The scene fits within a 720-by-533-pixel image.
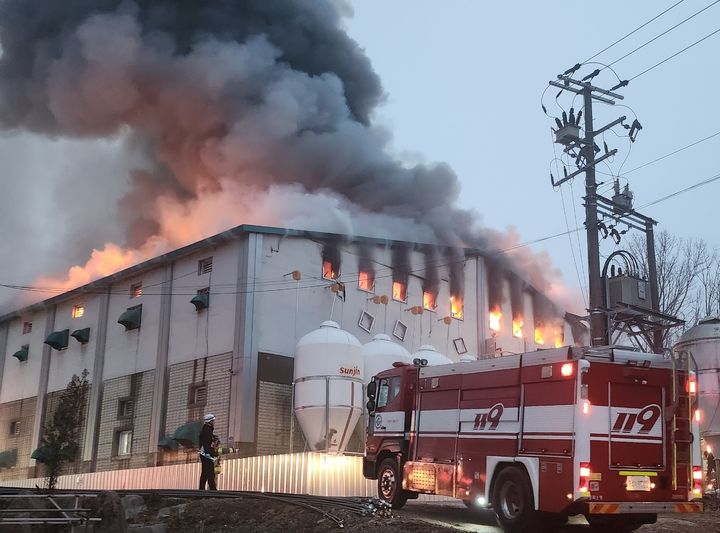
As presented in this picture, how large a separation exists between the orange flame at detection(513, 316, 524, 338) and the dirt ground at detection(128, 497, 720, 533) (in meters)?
18.6

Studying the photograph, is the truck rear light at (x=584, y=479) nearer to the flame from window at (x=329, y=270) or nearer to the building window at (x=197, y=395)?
the building window at (x=197, y=395)

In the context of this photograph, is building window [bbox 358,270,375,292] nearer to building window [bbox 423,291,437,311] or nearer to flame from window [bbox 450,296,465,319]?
building window [bbox 423,291,437,311]

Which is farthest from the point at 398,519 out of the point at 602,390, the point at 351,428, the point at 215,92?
the point at 215,92

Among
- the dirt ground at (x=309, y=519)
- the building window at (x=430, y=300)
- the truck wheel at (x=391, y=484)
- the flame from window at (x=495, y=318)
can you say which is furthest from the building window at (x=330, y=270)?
the dirt ground at (x=309, y=519)

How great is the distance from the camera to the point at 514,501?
42.0 feet

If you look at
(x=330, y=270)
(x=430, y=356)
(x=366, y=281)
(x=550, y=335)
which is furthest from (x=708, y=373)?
(x=550, y=335)

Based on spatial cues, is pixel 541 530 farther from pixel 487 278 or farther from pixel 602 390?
pixel 487 278

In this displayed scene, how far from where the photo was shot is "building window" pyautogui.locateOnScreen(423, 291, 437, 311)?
3142 cm

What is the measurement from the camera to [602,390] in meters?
12.2

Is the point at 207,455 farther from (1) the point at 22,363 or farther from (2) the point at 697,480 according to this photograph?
(1) the point at 22,363

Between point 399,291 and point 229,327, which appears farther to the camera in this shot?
point 399,291

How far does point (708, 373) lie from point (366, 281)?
12341 mm

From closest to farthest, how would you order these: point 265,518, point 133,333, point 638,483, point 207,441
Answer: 1. point 638,483
2. point 265,518
3. point 207,441
4. point 133,333

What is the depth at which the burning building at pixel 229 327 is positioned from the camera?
25750mm
